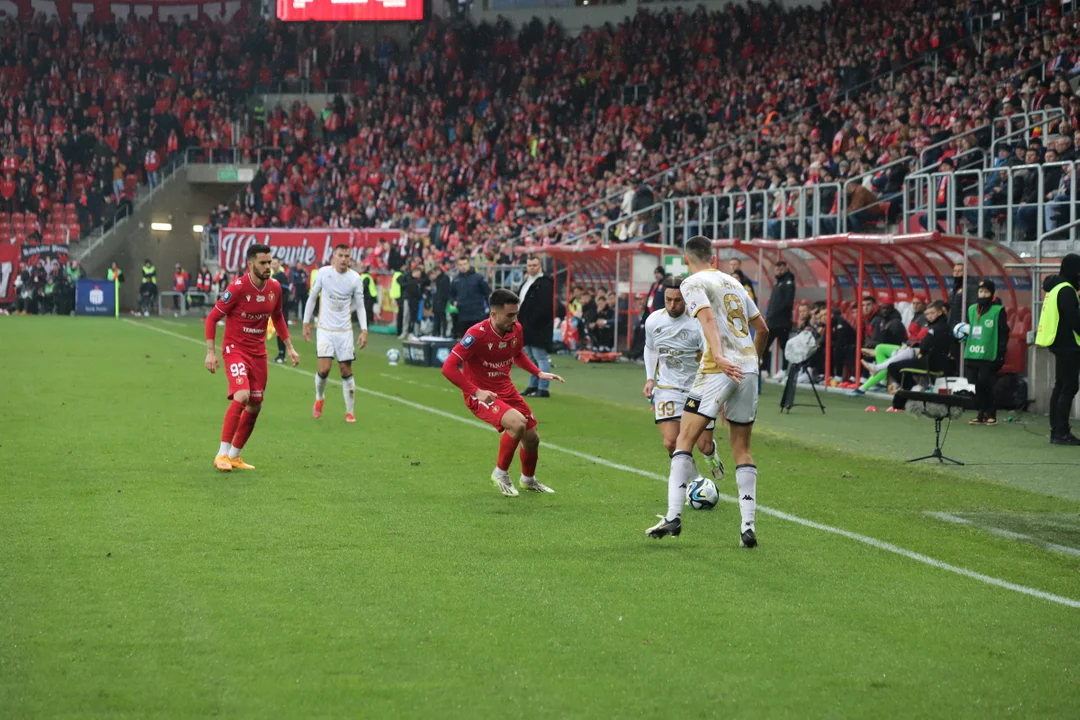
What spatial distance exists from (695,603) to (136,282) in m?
51.7

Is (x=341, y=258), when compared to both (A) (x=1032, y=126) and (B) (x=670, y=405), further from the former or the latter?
(A) (x=1032, y=126)

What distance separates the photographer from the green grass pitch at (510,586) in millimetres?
5516

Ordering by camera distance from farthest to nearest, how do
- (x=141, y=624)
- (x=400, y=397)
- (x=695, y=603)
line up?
(x=400, y=397)
(x=695, y=603)
(x=141, y=624)

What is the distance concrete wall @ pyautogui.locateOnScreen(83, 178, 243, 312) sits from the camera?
55.2 m

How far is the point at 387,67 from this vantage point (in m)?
58.5

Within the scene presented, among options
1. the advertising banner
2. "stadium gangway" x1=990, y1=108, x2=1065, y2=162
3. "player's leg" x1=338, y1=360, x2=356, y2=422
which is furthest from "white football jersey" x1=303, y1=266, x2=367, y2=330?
the advertising banner

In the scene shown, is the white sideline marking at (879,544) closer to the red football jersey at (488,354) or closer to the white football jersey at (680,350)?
the white football jersey at (680,350)

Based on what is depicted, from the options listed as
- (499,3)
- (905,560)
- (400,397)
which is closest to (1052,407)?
(905,560)

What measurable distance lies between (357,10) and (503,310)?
148 ft

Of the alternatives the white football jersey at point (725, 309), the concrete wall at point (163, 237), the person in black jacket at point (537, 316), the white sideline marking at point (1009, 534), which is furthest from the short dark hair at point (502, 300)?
the concrete wall at point (163, 237)

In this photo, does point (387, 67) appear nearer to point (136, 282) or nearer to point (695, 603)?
point (136, 282)

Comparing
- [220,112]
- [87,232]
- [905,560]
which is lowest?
[905,560]

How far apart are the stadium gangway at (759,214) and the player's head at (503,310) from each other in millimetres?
14788

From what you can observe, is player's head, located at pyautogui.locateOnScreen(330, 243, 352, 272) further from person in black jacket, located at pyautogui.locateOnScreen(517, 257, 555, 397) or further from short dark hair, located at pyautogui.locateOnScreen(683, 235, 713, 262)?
short dark hair, located at pyautogui.locateOnScreen(683, 235, 713, 262)
